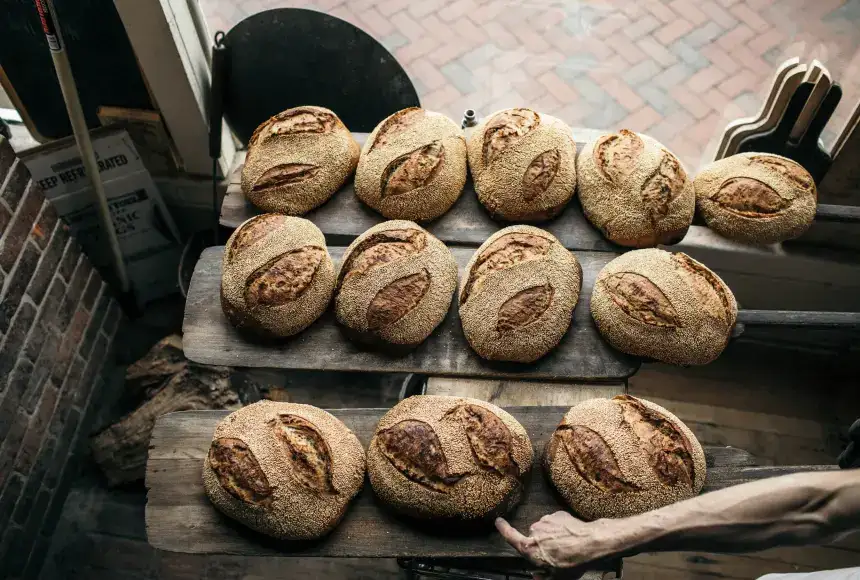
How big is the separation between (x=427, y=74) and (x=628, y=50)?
0.87 meters

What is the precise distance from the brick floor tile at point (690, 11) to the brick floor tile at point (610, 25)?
194mm

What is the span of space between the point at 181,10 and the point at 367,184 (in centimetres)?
101

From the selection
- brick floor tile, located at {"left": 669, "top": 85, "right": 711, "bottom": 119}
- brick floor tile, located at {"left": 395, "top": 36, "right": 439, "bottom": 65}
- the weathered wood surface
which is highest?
brick floor tile, located at {"left": 395, "top": 36, "right": 439, "bottom": 65}

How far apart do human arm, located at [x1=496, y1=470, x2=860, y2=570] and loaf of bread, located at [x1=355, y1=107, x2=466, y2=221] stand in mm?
1053

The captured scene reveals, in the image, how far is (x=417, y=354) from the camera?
1.77 m

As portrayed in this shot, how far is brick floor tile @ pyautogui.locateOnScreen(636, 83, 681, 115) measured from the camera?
2719 mm

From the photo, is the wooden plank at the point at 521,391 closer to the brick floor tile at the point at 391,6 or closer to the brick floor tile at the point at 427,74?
the brick floor tile at the point at 427,74

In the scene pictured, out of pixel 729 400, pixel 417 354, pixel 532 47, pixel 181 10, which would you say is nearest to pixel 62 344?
pixel 181 10

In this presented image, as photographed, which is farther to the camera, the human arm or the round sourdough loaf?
the round sourdough loaf

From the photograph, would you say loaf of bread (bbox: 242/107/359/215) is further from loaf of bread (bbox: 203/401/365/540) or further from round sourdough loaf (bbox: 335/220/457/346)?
loaf of bread (bbox: 203/401/365/540)

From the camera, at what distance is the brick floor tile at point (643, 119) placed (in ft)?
8.99

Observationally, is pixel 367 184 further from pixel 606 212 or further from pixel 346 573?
pixel 346 573

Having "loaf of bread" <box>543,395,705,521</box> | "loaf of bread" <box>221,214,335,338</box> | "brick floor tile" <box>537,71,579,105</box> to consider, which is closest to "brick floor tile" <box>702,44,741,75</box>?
"brick floor tile" <box>537,71,579,105</box>

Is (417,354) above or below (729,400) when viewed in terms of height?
above
